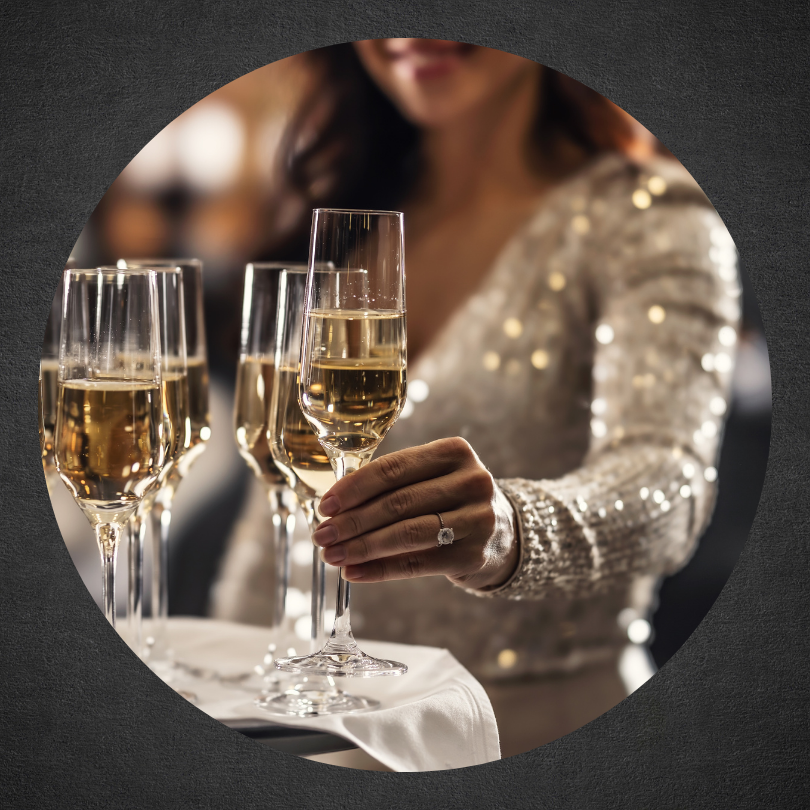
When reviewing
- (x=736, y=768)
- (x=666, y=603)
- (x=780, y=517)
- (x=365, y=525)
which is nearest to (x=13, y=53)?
(x=365, y=525)

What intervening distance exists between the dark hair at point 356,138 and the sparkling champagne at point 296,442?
1.30m

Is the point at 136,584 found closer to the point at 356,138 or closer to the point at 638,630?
the point at 638,630

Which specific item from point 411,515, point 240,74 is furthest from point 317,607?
point 240,74

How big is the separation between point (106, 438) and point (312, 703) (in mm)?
357

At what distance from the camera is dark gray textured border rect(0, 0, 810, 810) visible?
35.0 inches

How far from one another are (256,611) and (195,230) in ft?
4.50

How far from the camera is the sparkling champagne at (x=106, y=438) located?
0.63m

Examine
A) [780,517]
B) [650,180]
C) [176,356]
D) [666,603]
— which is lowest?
[666,603]

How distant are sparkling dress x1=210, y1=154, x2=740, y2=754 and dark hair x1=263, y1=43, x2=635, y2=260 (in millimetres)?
244

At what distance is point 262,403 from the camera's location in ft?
2.95

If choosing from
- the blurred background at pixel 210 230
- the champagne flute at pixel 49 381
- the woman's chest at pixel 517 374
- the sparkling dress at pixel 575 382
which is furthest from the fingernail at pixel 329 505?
the blurred background at pixel 210 230

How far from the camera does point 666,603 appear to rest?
2.15 metres

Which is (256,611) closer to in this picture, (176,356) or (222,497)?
(222,497)

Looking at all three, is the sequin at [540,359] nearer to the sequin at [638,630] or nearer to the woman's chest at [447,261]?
the woman's chest at [447,261]
